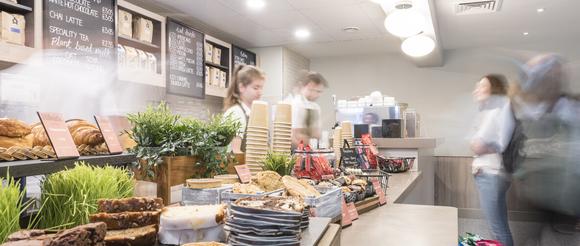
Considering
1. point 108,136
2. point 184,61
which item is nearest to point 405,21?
point 108,136

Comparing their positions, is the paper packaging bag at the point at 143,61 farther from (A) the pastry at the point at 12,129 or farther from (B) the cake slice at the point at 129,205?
(B) the cake slice at the point at 129,205

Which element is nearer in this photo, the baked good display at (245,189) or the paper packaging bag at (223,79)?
the baked good display at (245,189)

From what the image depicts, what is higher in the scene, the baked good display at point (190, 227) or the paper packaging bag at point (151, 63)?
the paper packaging bag at point (151, 63)

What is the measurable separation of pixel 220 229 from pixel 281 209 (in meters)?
0.12

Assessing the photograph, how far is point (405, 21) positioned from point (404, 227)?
1.90m

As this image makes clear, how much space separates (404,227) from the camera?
1.46 m

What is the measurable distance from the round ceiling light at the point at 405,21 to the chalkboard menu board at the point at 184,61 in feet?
7.29

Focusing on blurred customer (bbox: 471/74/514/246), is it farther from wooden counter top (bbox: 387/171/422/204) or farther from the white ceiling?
the white ceiling

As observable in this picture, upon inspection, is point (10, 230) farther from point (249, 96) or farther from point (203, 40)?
point (203, 40)

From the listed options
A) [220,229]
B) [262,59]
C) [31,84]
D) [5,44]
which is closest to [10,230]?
[220,229]

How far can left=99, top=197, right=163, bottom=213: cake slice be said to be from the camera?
75 cm

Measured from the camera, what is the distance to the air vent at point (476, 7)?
12.7 feet

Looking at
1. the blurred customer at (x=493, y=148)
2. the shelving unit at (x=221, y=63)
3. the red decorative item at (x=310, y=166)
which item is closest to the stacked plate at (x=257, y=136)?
the red decorative item at (x=310, y=166)

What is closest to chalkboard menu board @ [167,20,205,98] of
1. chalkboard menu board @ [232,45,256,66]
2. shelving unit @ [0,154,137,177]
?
chalkboard menu board @ [232,45,256,66]
